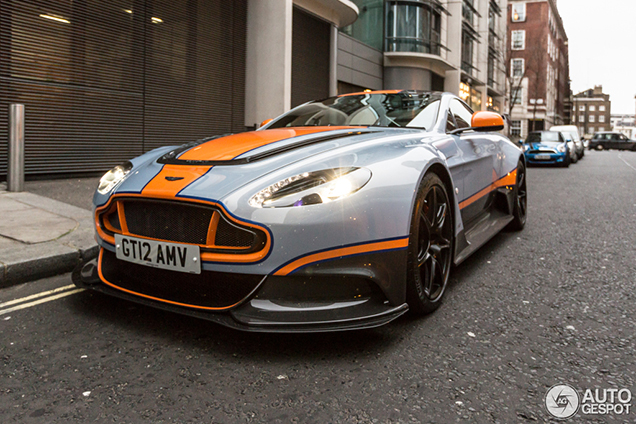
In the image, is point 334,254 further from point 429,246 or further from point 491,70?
point 491,70

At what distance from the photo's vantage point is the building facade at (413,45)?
20.1 m

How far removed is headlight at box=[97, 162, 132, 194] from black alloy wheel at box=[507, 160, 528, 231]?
12.0ft

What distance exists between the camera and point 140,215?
2424 mm

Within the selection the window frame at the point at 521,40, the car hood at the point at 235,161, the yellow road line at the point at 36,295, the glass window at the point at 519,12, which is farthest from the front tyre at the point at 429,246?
the glass window at the point at 519,12

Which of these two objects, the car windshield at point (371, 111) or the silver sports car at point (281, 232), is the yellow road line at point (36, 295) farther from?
the car windshield at point (371, 111)

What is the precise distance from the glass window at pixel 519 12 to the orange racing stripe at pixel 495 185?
206 feet

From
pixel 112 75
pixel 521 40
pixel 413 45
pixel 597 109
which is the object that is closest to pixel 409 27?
pixel 413 45

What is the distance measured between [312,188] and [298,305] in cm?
50

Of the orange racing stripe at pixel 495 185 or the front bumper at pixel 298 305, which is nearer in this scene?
the front bumper at pixel 298 305

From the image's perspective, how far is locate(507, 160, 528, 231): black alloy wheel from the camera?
5125 mm

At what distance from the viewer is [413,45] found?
22.8 meters

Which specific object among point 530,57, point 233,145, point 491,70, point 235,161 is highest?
point 530,57

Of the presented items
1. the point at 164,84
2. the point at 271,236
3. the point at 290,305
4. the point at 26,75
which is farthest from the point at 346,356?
the point at 164,84

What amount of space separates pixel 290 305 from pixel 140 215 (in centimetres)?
84
